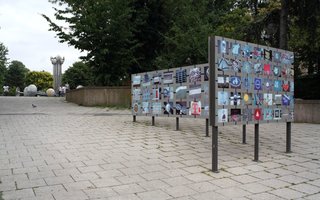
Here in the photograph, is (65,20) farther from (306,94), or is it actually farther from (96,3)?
(306,94)

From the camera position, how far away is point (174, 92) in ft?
31.5

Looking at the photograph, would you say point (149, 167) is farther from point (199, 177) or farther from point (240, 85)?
point (240, 85)

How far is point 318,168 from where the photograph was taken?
5691 mm

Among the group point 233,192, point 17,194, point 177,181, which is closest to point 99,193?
point 17,194

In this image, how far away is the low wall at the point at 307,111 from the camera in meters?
13.2

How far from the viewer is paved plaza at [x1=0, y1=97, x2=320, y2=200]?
14.1 ft

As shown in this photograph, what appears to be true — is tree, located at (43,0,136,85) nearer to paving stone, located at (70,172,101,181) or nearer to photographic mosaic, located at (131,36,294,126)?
photographic mosaic, located at (131,36,294,126)

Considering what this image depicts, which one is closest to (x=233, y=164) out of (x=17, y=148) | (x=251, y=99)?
(x=251, y=99)

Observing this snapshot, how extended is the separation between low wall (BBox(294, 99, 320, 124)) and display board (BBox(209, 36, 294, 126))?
22.4 ft

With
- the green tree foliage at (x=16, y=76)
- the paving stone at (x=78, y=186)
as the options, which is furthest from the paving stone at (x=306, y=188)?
the green tree foliage at (x=16, y=76)

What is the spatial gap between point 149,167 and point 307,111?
9930 mm

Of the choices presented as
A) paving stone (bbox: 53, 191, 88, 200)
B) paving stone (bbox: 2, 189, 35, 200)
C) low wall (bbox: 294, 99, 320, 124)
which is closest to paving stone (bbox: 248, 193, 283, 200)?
paving stone (bbox: 53, 191, 88, 200)

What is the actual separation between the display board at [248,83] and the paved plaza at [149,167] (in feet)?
2.81

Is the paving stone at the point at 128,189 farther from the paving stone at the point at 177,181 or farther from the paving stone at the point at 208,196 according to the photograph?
the paving stone at the point at 208,196
